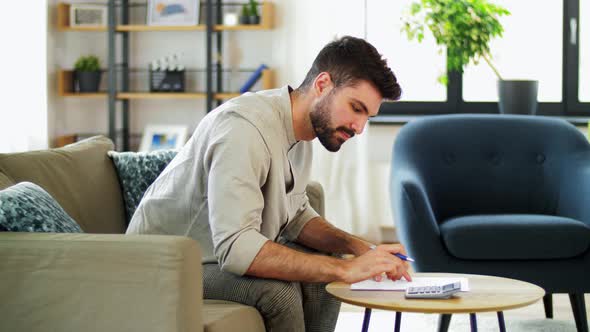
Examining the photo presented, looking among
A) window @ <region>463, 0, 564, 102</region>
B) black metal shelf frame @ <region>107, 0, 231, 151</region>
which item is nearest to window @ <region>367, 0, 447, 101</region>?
window @ <region>463, 0, 564, 102</region>

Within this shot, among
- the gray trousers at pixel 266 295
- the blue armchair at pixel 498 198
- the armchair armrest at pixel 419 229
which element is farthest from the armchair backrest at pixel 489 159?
the gray trousers at pixel 266 295

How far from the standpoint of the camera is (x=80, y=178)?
262 cm

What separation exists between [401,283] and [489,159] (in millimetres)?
1765

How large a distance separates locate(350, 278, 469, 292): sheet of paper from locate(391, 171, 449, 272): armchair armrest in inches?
37.8

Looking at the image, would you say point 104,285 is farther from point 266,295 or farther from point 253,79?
point 253,79

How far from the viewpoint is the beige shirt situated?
203cm

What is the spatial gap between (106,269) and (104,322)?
11cm

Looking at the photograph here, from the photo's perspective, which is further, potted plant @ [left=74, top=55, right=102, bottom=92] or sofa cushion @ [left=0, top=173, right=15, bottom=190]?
potted plant @ [left=74, top=55, right=102, bottom=92]

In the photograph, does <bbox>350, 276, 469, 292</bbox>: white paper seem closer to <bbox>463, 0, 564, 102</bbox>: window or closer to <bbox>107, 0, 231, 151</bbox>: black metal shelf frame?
<bbox>107, 0, 231, 151</bbox>: black metal shelf frame

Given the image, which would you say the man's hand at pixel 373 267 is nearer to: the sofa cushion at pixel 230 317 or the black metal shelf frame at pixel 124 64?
the sofa cushion at pixel 230 317

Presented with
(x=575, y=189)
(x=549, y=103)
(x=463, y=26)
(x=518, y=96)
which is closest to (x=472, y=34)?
(x=463, y=26)

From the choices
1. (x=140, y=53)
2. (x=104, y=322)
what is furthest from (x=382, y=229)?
(x=104, y=322)

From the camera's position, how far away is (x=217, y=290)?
2143mm

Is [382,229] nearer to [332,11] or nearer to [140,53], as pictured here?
[332,11]
